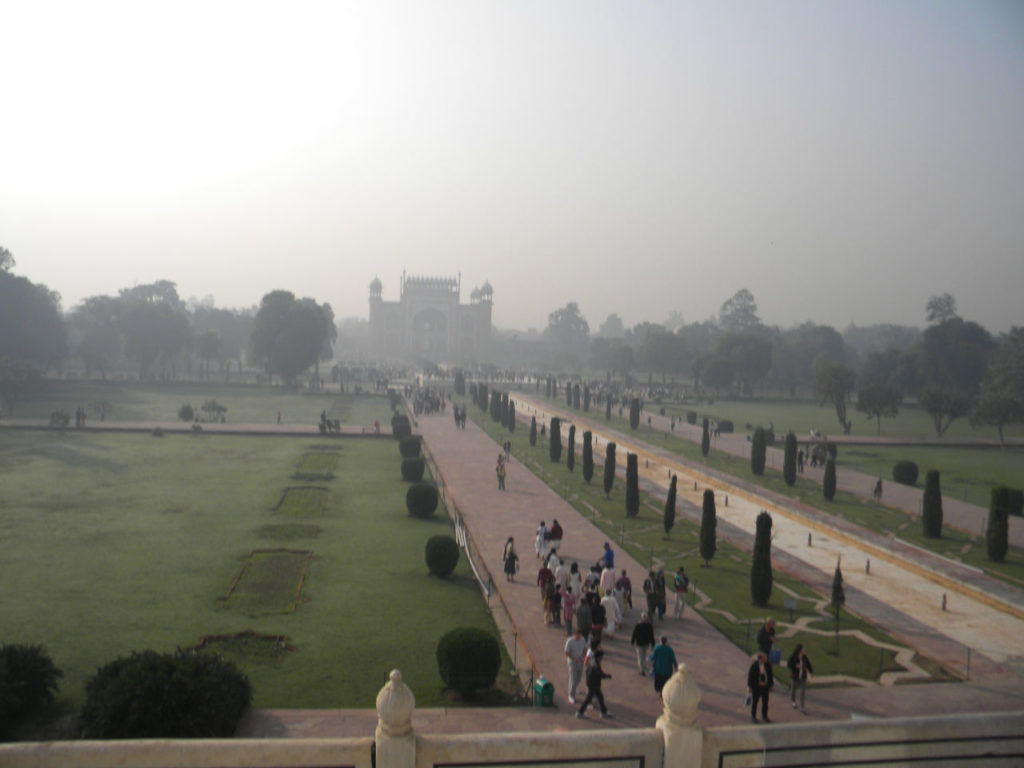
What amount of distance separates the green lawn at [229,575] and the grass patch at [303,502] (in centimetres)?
7

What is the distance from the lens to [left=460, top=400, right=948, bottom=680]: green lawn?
9203mm

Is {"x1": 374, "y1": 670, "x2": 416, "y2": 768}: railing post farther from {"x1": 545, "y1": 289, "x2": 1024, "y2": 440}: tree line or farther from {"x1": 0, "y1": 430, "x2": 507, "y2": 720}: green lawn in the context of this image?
{"x1": 545, "y1": 289, "x2": 1024, "y2": 440}: tree line

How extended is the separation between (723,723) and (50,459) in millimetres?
19680

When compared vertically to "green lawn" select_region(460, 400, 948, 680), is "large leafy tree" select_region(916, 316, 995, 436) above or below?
above

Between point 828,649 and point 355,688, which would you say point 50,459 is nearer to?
point 355,688

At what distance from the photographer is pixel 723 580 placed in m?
12.3

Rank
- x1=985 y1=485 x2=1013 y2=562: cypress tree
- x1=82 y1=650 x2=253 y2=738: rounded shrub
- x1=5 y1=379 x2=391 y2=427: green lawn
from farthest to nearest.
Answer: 1. x1=5 y1=379 x2=391 y2=427: green lawn
2. x1=985 y1=485 x2=1013 y2=562: cypress tree
3. x1=82 y1=650 x2=253 y2=738: rounded shrub

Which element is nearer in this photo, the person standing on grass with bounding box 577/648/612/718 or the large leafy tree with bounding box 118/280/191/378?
the person standing on grass with bounding box 577/648/612/718

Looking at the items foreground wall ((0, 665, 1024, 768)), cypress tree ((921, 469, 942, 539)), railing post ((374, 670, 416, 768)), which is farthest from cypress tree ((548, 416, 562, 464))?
railing post ((374, 670, 416, 768))

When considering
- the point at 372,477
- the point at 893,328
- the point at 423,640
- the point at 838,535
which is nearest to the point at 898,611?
the point at 838,535

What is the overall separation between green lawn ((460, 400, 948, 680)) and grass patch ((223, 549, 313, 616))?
488cm

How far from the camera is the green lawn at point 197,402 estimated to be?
3347cm

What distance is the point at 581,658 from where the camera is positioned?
24.5ft

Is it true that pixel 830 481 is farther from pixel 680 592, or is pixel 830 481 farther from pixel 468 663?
pixel 468 663
